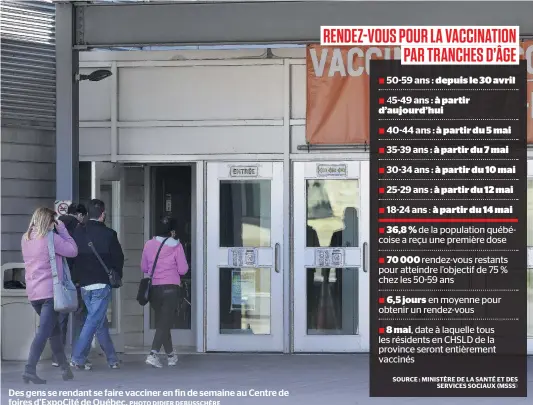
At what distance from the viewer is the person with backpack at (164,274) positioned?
12.4 meters

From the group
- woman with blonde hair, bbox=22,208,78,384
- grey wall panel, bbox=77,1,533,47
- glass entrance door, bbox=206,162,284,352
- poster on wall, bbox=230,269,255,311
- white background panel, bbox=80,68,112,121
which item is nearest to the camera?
woman with blonde hair, bbox=22,208,78,384

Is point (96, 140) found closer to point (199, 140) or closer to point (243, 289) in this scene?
point (199, 140)

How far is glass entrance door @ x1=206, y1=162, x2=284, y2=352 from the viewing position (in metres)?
13.8

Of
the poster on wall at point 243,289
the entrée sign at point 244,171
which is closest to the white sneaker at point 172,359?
the poster on wall at point 243,289

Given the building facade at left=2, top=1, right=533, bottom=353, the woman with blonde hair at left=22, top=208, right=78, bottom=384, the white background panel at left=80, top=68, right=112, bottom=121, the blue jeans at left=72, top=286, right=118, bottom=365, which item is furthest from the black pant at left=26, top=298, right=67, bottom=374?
the white background panel at left=80, top=68, right=112, bottom=121

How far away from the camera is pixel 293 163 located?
13.7 meters

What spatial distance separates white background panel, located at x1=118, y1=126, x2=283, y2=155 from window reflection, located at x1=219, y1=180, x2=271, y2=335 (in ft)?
1.35

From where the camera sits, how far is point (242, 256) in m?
13.9

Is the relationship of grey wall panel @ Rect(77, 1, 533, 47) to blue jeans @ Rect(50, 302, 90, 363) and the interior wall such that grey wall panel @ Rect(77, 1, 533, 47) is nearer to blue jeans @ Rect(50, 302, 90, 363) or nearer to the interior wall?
the interior wall

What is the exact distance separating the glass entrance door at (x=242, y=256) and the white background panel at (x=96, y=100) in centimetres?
139

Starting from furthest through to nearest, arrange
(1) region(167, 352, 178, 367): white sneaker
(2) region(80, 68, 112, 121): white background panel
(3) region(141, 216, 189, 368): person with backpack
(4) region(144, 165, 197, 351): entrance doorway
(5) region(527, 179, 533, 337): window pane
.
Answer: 1. (4) region(144, 165, 197, 351): entrance doorway
2. (2) region(80, 68, 112, 121): white background panel
3. (5) region(527, 179, 533, 337): window pane
4. (1) region(167, 352, 178, 367): white sneaker
5. (3) region(141, 216, 189, 368): person with backpack

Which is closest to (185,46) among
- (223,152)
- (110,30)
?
(110,30)

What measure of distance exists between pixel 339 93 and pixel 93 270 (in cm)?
340

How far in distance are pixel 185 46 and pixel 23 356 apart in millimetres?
3728
